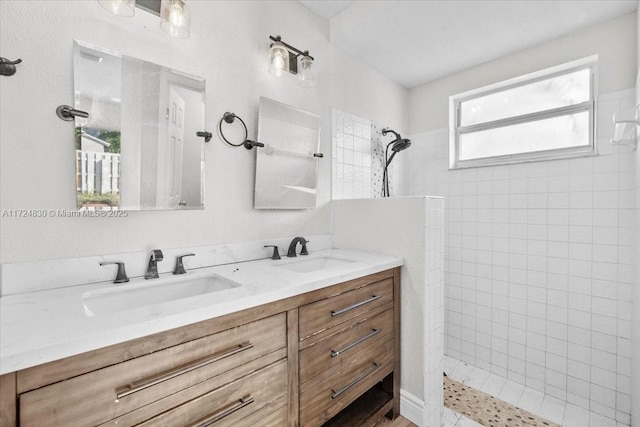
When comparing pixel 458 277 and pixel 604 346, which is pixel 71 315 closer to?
pixel 458 277

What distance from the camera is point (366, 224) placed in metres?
1.98

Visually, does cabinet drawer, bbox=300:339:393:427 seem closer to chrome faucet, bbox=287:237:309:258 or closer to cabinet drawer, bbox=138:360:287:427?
cabinet drawer, bbox=138:360:287:427

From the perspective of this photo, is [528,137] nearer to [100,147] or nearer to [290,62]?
[290,62]

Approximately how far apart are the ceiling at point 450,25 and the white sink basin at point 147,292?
1.98 meters

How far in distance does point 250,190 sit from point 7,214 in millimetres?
1010

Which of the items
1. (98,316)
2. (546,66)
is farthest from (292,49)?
(546,66)

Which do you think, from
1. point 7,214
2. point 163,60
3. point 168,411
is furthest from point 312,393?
point 163,60

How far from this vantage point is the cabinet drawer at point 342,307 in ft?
4.03

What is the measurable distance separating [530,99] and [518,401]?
2331mm

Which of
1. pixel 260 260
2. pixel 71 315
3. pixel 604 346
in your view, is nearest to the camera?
pixel 71 315

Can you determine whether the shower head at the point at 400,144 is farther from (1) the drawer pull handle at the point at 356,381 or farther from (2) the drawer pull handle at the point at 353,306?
(1) the drawer pull handle at the point at 356,381

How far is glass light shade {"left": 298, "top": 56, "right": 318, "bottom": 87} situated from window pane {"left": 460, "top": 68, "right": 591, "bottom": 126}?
165cm

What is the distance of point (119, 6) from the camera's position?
3.88 ft

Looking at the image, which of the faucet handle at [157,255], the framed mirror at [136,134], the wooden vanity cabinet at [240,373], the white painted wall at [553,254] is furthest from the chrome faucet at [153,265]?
the white painted wall at [553,254]
